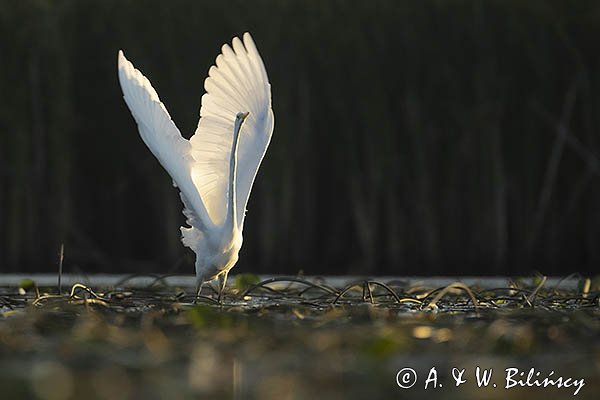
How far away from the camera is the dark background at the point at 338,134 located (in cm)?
1141

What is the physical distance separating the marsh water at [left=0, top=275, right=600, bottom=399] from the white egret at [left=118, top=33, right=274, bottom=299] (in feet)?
1.79

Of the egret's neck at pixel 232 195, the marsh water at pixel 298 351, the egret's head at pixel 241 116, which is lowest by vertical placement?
the marsh water at pixel 298 351

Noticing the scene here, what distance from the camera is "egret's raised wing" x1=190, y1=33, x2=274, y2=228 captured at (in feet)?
23.0

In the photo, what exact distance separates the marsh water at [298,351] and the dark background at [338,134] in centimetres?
490

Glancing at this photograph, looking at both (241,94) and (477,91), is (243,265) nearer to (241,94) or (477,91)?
(477,91)

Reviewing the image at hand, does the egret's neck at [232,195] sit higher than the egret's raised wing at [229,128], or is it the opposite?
the egret's raised wing at [229,128]

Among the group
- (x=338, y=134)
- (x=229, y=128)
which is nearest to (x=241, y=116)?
(x=229, y=128)

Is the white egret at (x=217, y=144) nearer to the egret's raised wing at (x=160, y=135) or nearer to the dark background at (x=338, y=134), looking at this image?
the egret's raised wing at (x=160, y=135)

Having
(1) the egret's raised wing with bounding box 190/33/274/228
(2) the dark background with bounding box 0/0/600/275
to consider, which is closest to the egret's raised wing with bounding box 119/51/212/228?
(1) the egret's raised wing with bounding box 190/33/274/228

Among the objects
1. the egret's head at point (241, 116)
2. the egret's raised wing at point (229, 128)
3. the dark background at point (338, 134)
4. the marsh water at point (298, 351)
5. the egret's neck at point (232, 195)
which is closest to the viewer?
the marsh water at point (298, 351)

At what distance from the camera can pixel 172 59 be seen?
39.6 ft

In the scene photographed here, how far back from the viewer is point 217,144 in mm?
7434

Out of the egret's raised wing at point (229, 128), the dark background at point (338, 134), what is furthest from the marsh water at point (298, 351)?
the dark background at point (338, 134)

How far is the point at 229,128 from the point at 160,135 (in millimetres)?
723
